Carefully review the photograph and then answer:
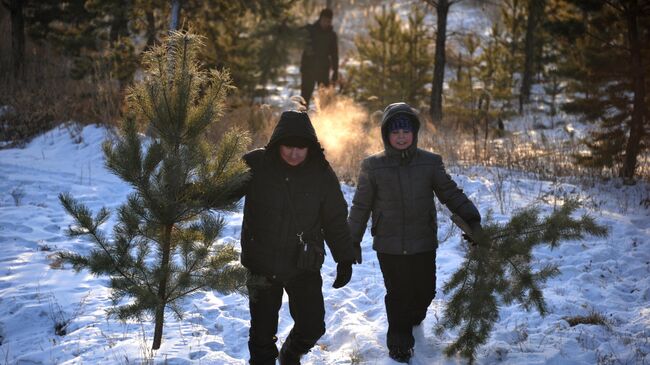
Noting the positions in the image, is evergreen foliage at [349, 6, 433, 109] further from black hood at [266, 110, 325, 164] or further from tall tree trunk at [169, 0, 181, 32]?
black hood at [266, 110, 325, 164]

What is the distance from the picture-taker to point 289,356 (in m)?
3.42

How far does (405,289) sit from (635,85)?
6300 mm

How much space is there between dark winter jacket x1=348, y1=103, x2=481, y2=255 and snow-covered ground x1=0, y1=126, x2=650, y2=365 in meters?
0.85

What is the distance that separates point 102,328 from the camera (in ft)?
13.0

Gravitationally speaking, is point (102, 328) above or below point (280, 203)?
below

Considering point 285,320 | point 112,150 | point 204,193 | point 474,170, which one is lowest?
point 285,320

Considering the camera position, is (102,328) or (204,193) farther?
(102,328)

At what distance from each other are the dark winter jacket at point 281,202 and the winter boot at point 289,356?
57cm

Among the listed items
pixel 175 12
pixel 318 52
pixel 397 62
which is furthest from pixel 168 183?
pixel 397 62

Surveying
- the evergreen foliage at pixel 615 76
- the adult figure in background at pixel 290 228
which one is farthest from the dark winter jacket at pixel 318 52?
the adult figure in background at pixel 290 228

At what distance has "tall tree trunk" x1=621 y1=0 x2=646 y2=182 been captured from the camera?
7910 mm

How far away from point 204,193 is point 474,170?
6553mm

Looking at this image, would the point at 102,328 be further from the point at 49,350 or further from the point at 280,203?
the point at 280,203

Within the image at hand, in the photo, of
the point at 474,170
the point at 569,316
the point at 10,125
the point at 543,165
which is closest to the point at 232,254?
the point at 569,316
